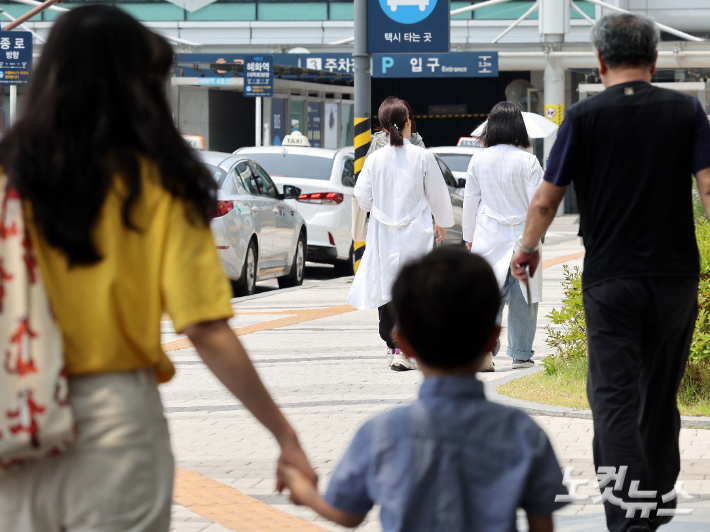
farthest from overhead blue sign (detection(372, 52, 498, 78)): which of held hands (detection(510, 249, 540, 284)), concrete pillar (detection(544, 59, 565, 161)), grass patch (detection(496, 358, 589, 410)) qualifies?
held hands (detection(510, 249, 540, 284))

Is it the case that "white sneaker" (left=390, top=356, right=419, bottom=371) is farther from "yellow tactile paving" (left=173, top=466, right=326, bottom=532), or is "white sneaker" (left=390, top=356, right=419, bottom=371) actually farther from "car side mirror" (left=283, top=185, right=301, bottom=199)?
"car side mirror" (left=283, top=185, right=301, bottom=199)

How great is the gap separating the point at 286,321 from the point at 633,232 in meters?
7.17

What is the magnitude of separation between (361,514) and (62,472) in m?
0.56

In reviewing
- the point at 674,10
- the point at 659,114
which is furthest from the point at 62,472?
the point at 674,10

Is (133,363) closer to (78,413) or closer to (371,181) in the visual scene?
(78,413)

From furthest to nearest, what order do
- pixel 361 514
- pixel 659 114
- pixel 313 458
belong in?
1. pixel 313 458
2. pixel 659 114
3. pixel 361 514

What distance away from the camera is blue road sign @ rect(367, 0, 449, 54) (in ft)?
41.2

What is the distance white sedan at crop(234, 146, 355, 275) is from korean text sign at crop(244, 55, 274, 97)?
35.4 ft

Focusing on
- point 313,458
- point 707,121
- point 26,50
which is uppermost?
point 26,50

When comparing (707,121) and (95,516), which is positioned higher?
(707,121)

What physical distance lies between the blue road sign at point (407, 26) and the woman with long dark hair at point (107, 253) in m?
10.4

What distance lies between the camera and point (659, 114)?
375 cm

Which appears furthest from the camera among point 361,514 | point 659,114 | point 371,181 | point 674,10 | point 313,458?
point 674,10

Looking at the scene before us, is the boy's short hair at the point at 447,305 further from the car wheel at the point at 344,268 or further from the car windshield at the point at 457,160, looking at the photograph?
the car windshield at the point at 457,160
